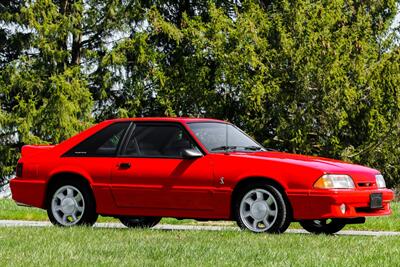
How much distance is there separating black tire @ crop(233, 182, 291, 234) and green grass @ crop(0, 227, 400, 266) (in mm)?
332

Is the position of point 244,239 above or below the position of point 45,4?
below

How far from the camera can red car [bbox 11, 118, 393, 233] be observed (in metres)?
11.2

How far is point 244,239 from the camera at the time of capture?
10227mm

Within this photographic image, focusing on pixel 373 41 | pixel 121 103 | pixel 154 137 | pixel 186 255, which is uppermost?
pixel 373 41

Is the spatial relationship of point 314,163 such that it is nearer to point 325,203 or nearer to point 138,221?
point 325,203

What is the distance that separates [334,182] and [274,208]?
794 millimetres

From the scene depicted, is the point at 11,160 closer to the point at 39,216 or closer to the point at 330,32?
the point at 330,32

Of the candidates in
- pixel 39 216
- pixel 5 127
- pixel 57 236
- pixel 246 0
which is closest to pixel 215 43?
pixel 246 0

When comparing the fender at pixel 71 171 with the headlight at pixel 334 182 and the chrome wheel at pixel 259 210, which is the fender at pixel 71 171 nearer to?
the chrome wheel at pixel 259 210

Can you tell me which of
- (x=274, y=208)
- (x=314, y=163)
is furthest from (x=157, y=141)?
(x=314, y=163)

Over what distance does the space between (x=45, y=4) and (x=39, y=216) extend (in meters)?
18.7

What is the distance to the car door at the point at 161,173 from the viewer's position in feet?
38.3

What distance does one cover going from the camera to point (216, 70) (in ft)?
106

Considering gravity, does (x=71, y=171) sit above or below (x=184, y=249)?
above
